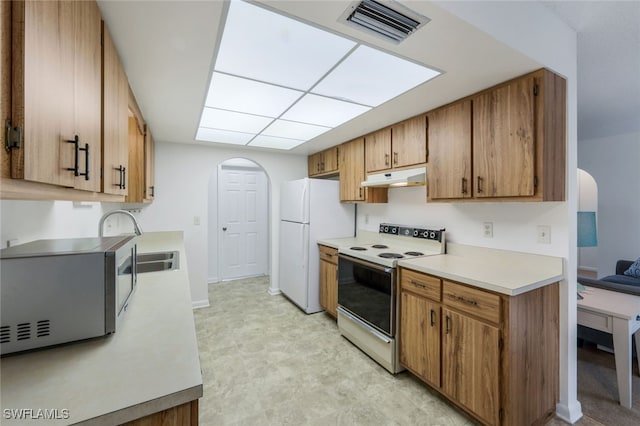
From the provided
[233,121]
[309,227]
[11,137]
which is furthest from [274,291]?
[11,137]

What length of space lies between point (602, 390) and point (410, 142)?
238 cm

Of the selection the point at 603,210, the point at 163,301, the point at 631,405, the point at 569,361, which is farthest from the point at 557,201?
the point at 603,210

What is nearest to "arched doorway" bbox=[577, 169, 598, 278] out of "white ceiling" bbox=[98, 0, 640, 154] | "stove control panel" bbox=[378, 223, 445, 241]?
"white ceiling" bbox=[98, 0, 640, 154]

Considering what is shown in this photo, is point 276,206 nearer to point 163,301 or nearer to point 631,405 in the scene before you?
point 163,301

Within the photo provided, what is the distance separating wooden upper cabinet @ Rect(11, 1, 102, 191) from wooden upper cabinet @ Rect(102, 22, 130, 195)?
11cm

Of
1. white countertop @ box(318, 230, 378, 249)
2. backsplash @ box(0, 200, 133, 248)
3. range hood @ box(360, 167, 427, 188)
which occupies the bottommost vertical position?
white countertop @ box(318, 230, 378, 249)

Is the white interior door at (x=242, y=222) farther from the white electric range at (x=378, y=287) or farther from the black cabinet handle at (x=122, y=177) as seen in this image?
the black cabinet handle at (x=122, y=177)

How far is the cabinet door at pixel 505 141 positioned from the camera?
1.67m

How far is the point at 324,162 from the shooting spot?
13.0 feet

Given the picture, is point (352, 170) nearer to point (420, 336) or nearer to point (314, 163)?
point (314, 163)

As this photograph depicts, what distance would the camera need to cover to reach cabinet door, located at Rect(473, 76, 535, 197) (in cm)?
167

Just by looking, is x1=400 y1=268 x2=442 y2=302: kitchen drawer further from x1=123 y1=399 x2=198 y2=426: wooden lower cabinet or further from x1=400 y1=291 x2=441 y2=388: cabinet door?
x1=123 y1=399 x2=198 y2=426: wooden lower cabinet

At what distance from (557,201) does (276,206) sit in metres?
3.27

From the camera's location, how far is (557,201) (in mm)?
1749
